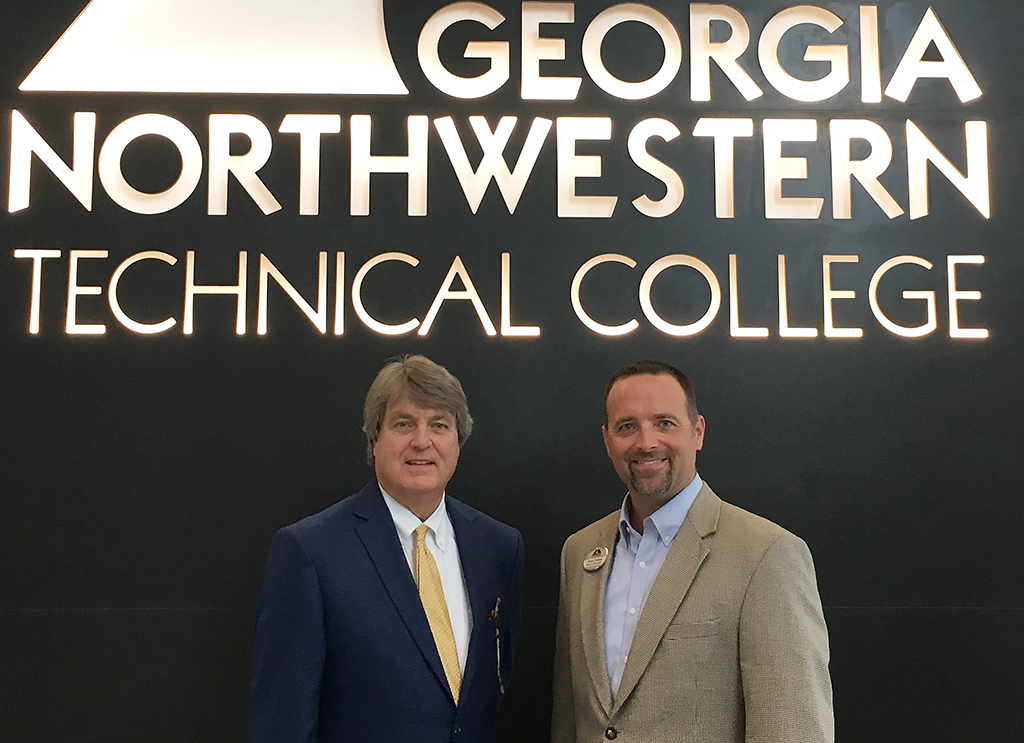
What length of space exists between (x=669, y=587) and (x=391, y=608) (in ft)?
2.26

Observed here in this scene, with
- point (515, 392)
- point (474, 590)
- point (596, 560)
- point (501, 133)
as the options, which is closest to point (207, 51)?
point (501, 133)

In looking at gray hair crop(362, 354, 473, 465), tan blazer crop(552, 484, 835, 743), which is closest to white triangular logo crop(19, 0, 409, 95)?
gray hair crop(362, 354, 473, 465)

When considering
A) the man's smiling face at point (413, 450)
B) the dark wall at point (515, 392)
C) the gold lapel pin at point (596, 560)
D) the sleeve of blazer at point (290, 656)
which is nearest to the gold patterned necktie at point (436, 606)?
the man's smiling face at point (413, 450)

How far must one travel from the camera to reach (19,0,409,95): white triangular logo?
3.52 metres

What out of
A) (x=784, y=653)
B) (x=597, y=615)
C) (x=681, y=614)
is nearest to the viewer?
(x=784, y=653)

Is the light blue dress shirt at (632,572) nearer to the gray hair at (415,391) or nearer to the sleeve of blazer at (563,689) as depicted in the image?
the sleeve of blazer at (563,689)

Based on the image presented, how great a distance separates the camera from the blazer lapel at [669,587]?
7.80 ft

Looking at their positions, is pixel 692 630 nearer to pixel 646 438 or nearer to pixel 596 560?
pixel 596 560

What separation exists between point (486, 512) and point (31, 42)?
2245mm

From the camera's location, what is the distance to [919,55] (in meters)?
3.57

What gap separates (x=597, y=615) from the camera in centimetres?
252

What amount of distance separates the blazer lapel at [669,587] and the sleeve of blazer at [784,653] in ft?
0.50

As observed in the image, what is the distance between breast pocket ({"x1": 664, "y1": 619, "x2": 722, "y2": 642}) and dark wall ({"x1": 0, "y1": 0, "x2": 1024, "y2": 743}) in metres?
0.98

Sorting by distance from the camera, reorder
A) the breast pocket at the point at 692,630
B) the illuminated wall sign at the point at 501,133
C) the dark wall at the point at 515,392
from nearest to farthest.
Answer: the breast pocket at the point at 692,630 → the dark wall at the point at 515,392 → the illuminated wall sign at the point at 501,133
